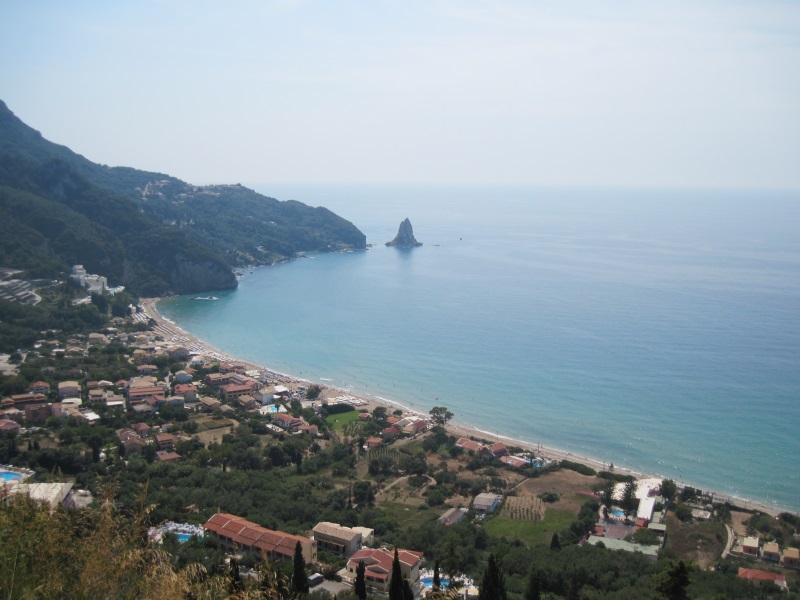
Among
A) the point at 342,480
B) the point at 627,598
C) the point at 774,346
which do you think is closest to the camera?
the point at 627,598

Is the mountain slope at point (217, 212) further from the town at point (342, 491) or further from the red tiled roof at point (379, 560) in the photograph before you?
the red tiled roof at point (379, 560)

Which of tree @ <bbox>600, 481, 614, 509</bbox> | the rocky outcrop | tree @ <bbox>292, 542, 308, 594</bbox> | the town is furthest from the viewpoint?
the rocky outcrop

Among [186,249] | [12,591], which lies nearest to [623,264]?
[186,249]

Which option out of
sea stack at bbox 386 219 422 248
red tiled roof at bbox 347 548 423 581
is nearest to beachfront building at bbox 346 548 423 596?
red tiled roof at bbox 347 548 423 581

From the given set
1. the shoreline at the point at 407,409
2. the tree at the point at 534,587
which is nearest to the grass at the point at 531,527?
the tree at the point at 534,587

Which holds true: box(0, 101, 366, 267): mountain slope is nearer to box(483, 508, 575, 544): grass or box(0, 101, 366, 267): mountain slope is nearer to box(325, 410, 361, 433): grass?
box(325, 410, 361, 433): grass

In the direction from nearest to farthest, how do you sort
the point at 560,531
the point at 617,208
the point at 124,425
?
the point at 560,531, the point at 124,425, the point at 617,208

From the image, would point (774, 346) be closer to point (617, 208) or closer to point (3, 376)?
point (3, 376)
